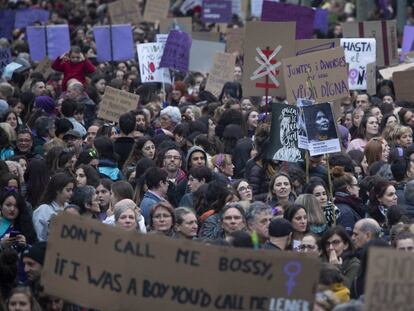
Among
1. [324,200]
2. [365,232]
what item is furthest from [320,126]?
[365,232]

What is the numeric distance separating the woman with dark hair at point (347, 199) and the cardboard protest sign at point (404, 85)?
608 centimetres

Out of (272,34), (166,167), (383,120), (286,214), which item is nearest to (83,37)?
(272,34)

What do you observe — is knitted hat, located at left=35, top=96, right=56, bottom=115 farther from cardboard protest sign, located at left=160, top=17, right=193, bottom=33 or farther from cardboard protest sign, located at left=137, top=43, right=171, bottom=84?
cardboard protest sign, located at left=160, top=17, right=193, bottom=33

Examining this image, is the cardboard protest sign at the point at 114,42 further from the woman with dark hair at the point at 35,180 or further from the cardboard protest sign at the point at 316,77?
the woman with dark hair at the point at 35,180

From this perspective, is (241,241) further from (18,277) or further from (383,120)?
(383,120)

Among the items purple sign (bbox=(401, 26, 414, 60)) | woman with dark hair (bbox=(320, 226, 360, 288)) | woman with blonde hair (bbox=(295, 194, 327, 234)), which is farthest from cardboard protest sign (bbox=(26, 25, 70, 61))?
woman with dark hair (bbox=(320, 226, 360, 288))

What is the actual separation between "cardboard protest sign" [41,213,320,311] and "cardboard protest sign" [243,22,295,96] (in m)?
9.76

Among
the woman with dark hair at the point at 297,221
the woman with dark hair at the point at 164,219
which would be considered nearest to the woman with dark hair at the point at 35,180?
the woman with dark hair at the point at 164,219

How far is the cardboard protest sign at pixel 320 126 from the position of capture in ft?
44.2

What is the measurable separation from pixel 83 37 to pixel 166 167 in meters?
14.8

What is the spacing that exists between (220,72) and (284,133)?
23.4ft

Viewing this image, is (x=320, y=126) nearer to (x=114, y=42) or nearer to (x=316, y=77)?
(x=316, y=77)

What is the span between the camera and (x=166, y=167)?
14.1 m

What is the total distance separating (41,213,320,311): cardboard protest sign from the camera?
8.28 m
